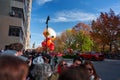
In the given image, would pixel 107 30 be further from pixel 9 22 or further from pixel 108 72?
pixel 108 72

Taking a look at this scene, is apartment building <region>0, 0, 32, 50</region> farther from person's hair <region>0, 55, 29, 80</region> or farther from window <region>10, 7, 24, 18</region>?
person's hair <region>0, 55, 29, 80</region>

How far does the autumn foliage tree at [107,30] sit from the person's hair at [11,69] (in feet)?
249

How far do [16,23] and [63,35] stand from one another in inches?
2643

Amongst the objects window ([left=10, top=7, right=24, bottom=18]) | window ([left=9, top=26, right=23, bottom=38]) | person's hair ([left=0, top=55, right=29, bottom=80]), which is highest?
window ([left=10, top=7, right=24, bottom=18])

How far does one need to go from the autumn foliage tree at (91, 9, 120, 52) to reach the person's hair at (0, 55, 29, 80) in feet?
249

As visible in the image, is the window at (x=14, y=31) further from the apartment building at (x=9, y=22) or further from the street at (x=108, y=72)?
the street at (x=108, y=72)

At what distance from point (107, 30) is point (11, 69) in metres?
77.4

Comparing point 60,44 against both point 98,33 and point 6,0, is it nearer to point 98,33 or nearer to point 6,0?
point 98,33

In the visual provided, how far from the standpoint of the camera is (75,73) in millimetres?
2457

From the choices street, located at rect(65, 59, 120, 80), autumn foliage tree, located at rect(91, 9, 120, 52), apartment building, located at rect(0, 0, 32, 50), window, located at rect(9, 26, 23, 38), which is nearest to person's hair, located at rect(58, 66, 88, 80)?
street, located at rect(65, 59, 120, 80)

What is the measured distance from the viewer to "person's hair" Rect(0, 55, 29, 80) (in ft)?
7.01

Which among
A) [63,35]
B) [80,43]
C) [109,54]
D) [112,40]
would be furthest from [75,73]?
[63,35]

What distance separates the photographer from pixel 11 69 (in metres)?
2.15

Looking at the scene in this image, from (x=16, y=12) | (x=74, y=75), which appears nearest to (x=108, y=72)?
(x=74, y=75)
